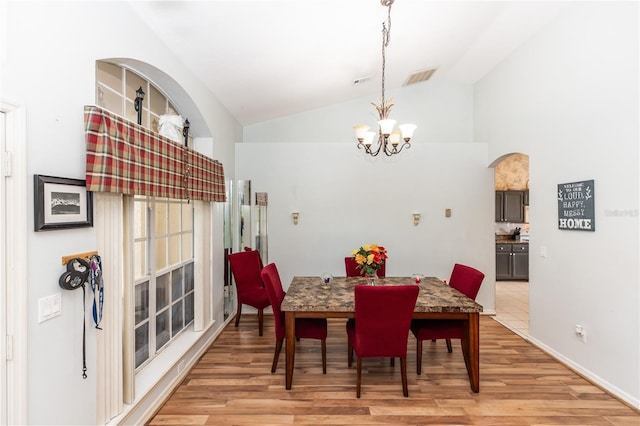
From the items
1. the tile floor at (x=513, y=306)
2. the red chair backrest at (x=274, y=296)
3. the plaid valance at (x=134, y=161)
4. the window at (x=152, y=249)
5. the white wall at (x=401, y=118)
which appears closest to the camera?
the plaid valance at (x=134, y=161)

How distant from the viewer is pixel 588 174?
9.46 ft

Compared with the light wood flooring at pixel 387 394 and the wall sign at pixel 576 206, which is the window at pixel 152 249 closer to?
the light wood flooring at pixel 387 394

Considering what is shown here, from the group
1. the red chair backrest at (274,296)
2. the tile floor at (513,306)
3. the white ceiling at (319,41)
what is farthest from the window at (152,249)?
the tile floor at (513,306)

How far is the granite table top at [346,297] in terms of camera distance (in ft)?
8.56

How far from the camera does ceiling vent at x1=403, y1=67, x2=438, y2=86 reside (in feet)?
15.3

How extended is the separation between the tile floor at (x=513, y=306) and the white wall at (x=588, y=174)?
0.51 metres

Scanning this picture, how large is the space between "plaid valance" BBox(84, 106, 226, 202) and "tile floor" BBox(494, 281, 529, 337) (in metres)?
4.28

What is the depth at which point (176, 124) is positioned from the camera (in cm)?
272

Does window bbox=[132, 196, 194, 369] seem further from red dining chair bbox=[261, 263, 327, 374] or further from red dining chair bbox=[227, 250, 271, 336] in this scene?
red dining chair bbox=[261, 263, 327, 374]

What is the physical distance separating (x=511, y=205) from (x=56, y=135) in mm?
7974

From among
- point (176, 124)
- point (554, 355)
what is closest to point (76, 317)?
point (176, 124)

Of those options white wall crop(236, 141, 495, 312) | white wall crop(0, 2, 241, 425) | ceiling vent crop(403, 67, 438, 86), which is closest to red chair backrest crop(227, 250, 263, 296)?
white wall crop(236, 141, 495, 312)

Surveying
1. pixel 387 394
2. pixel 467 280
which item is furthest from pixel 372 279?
pixel 387 394

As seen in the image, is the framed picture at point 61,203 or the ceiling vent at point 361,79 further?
the ceiling vent at point 361,79
